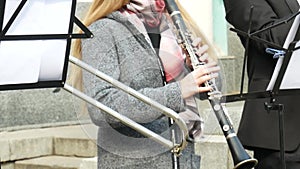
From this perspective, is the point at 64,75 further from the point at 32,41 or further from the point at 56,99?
the point at 56,99

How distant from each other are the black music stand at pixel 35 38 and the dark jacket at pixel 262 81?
98cm

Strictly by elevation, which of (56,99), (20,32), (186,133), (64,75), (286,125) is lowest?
(56,99)

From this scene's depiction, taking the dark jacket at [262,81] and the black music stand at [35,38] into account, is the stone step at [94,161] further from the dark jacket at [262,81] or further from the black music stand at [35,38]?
the black music stand at [35,38]

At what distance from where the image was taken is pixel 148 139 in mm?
2547

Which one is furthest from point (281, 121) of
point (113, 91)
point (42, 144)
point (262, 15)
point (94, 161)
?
point (42, 144)

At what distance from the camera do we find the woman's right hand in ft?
8.14

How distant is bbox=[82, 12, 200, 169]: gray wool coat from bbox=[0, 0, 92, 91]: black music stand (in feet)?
0.58

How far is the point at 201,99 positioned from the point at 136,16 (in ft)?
1.19

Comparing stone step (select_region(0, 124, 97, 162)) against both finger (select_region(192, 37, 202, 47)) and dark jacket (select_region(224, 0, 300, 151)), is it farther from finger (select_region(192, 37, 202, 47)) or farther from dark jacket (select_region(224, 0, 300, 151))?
finger (select_region(192, 37, 202, 47))

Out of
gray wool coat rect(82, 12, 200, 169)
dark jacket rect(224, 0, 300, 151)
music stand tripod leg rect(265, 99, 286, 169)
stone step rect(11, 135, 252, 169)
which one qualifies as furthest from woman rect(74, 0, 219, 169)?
stone step rect(11, 135, 252, 169)

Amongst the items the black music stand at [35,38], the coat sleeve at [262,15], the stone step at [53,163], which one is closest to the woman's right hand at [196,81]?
the black music stand at [35,38]

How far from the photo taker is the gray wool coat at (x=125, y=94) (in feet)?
8.14

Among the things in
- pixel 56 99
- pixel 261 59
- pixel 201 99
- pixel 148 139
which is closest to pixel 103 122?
pixel 148 139

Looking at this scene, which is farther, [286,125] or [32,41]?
[286,125]
